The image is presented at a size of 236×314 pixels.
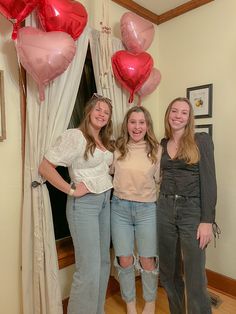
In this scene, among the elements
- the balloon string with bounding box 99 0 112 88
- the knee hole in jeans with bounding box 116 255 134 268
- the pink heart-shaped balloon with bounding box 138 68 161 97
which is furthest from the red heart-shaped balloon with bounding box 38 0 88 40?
the knee hole in jeans with bounding box 116 255 134 268

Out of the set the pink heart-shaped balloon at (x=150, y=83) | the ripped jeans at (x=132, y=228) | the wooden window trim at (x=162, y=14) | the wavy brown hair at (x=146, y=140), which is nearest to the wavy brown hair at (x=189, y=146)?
the wavy brown hair at (x=146, y=140)

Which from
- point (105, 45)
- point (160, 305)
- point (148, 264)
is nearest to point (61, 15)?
point (105, 45)

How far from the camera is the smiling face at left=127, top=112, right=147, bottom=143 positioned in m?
1.72

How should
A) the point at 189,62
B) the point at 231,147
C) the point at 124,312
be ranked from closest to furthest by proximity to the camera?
1. the point at 124,312
2. the point at 231,147
3. the point at 189,62

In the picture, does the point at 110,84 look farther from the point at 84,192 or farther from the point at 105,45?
the point at 84,192

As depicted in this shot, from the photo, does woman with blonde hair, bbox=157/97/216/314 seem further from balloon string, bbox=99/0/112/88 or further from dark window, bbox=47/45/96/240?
dark window, bbox=47/45/96/240

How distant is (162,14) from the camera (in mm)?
2439

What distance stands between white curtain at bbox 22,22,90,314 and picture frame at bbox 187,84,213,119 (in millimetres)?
1228

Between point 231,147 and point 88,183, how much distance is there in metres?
1.20

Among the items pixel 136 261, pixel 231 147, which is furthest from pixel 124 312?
pixel 231 147

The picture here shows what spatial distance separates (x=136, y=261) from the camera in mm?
1793

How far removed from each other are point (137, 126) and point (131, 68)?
45 centimetres

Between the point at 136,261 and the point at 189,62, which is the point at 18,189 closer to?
the point at 136,261

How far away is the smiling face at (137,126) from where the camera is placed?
A: 5.65 ft
